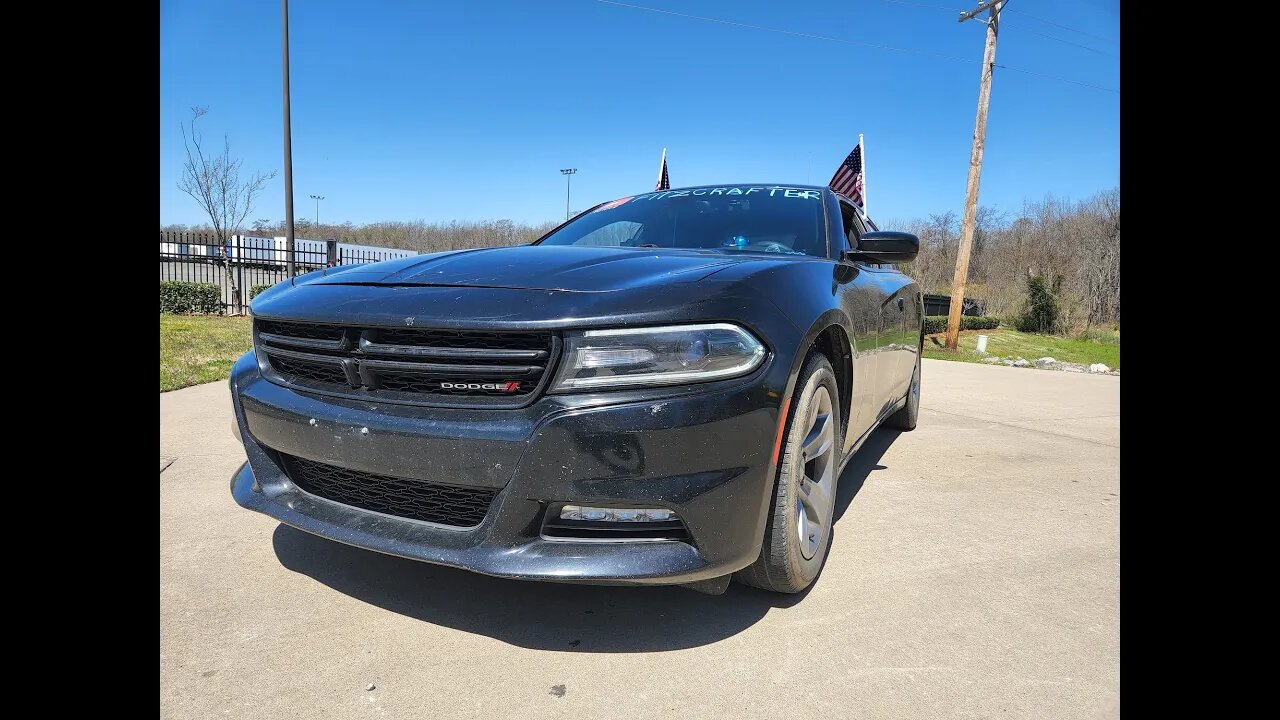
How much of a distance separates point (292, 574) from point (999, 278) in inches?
1432

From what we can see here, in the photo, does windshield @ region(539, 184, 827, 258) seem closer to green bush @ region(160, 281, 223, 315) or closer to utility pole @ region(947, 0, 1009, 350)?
utility pole @ region(947, 0, 1009, 350)

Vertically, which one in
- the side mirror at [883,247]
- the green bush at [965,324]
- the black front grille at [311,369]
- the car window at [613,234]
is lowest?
the black front grille at [311,369]

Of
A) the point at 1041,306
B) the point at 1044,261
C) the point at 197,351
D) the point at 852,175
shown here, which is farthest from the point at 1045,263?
the point at 197,351

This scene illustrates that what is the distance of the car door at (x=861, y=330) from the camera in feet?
8.72

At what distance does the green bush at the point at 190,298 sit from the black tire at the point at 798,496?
16706 mm

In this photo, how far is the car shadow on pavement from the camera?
6.34 feet

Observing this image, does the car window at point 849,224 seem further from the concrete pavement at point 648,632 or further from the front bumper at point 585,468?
the front bumper at point 585,468

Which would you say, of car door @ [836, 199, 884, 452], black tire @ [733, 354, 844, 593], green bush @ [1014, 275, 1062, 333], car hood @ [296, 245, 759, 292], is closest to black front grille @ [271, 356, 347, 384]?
car hood @ [296, 245, 759, 292]

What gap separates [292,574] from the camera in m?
2.28

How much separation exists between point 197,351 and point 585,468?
836 centimetres

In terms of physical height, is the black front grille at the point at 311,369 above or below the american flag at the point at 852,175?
below

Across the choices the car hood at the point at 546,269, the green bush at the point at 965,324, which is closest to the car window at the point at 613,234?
the car hood at the point at 546,269
